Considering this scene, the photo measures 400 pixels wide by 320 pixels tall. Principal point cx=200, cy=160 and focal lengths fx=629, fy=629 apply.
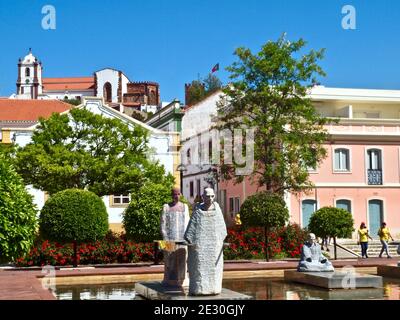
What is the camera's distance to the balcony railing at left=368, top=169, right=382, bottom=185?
114 ft

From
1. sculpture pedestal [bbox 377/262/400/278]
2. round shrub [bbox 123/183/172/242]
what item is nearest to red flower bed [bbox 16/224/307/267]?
round shrub [bbox 123/183/172/242]

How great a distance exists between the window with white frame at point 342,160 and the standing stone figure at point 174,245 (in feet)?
76.6

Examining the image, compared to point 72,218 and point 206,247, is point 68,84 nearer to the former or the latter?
point 72,218

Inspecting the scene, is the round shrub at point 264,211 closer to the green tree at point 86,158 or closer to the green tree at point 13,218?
the green tree at point 86,158

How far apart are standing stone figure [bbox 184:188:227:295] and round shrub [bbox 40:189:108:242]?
31.9 ft

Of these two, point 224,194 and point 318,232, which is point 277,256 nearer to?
point 318,232

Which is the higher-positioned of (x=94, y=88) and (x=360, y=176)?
(x=94, y=88)

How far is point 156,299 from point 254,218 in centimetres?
1206

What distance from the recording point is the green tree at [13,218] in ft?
41.6

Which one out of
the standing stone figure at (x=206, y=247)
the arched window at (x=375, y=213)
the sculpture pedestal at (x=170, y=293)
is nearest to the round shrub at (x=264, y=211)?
the sculpture pedestal at (x=170, y=293)

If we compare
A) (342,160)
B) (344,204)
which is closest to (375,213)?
(344,204)

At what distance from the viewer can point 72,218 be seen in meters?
19.8

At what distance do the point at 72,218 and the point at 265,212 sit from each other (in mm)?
7119
